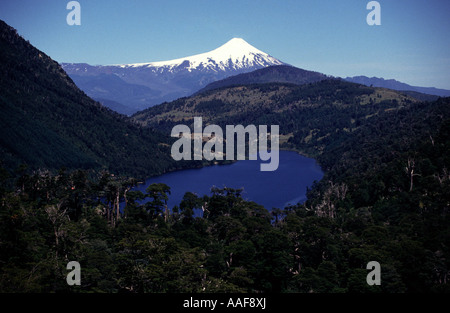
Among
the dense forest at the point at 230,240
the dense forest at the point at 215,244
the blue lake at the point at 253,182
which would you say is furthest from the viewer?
the blue lake at the point at 253,182

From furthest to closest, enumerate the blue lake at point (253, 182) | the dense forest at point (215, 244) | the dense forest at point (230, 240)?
1. the blue lake at point (253, 182)
2. the dense forest at point (230, 240)
3. the dense forest at point (215, 244)

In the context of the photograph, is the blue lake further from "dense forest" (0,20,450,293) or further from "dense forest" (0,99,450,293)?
"dense forest" (0,99,450,293)

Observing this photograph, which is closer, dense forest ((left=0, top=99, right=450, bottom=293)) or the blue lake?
dense forest ((left=0, top=99, right=450, bottom=293))

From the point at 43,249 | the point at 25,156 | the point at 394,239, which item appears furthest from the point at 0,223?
the point at 25,156

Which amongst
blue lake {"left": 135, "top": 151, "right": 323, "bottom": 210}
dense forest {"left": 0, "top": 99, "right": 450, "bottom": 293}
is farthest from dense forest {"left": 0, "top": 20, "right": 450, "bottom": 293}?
blue lake {"left": 135, "top": 151, "right": 323, "bottom": 210}

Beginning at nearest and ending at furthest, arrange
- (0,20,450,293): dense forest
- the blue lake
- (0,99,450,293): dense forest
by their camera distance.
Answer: (0,99,450,293): dense forest, (0,20,450,293): dense forest, the blue lake

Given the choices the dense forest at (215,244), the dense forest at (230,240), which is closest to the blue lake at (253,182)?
the dense forest at (230,240)

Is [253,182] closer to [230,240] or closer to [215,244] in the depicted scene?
[230,240]

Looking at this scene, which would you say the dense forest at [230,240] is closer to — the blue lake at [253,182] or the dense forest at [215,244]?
the dense forest at [215,244]

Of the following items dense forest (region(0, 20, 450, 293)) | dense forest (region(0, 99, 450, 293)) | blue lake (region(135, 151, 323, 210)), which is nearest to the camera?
dense forest (region(0, 99, 450, 293))
